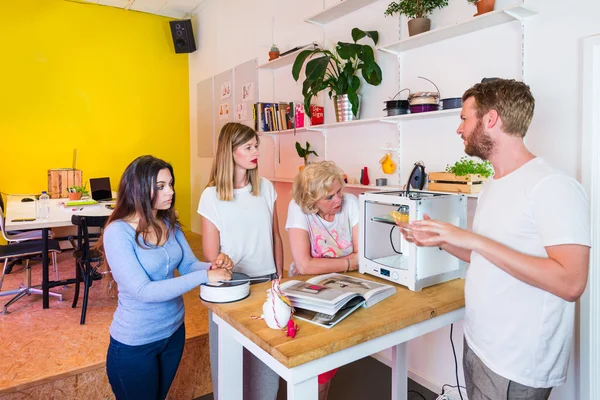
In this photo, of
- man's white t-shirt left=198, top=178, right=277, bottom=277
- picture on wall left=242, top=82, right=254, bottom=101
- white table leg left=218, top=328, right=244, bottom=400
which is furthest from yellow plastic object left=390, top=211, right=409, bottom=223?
picture on wall left=242, top=82, right=254, bottom=101

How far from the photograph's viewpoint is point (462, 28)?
226 cm

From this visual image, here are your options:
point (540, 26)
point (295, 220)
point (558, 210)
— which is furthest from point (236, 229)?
point (540, 26)

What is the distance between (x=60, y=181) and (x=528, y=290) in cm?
526

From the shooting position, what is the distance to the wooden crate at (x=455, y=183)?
6.78 feet

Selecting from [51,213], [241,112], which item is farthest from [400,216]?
[241,112]

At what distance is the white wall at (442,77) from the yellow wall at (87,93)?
7.95 ft

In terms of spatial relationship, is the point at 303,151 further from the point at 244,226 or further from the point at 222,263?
the point at 222,263

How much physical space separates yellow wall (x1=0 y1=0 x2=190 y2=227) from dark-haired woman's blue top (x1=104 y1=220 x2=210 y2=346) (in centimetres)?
484

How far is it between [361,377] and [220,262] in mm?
1639

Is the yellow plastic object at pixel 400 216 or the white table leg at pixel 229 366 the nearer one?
the white table leg at pixel 229 366

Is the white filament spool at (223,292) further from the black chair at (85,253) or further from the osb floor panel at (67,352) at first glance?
the black chair at (85,253)

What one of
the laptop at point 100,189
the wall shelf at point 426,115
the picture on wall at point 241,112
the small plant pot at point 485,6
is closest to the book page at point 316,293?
the wall shelf at point 426,115

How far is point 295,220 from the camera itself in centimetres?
198

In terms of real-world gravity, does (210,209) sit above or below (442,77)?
below
